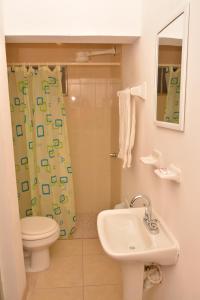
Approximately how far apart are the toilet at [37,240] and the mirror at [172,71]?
1.47m

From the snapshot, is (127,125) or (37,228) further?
(37,228)

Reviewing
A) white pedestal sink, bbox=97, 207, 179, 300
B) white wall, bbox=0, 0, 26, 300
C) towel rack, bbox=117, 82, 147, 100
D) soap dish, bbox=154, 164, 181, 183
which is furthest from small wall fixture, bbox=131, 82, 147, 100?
white wall, bbox=0, 0, 26, 300

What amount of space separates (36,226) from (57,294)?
0.61 m

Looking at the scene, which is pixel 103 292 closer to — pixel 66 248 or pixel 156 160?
pixel 66 248

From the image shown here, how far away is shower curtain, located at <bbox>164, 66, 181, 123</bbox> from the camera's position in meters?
1.18

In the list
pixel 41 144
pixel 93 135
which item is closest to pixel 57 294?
pixel 41 144

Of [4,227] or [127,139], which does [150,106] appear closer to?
[127,139]

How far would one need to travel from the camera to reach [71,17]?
173 cm

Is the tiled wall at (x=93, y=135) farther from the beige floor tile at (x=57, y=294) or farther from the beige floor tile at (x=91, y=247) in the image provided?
the beige floor tile at (x=57, y=294)

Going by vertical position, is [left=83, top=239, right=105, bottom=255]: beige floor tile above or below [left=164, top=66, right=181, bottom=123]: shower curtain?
below

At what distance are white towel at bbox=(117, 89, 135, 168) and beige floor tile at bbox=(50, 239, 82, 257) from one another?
121 centimetres

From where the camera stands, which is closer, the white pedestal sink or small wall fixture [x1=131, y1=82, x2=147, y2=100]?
the white pedestal sink

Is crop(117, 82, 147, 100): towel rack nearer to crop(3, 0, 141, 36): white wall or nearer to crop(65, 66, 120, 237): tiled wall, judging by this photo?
crop(3, 0, 141, 36): white wall

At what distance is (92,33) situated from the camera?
1750 millimetres
